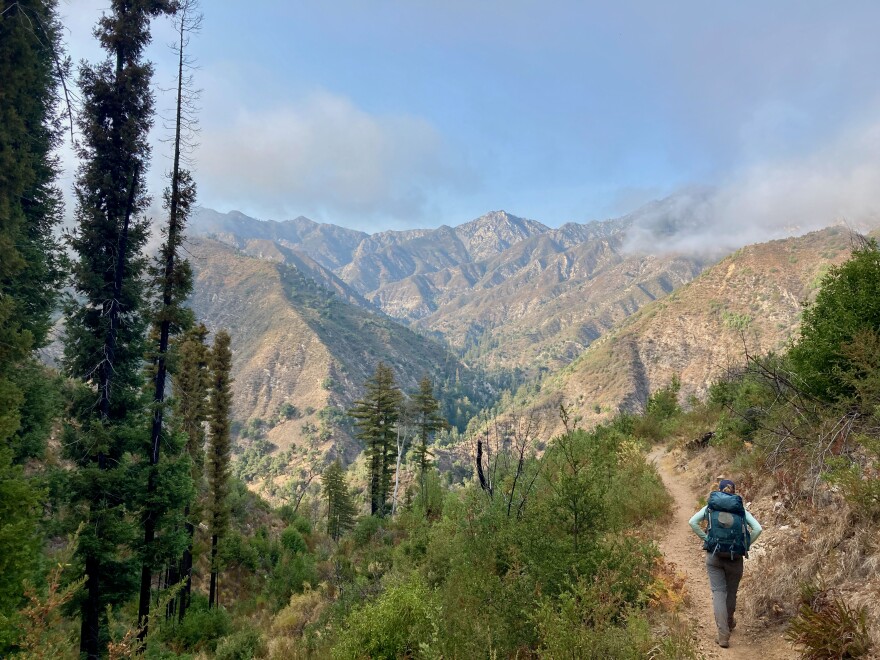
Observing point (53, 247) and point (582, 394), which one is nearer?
point (53, 247)

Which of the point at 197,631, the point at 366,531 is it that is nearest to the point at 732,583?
the point at 197,631

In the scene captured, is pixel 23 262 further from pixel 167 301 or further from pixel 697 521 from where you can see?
pixel 697 521

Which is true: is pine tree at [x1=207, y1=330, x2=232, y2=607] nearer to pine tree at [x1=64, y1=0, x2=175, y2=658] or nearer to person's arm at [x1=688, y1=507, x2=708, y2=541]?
pine tree at [x1=64, y1=0, x2=175, y2=658]

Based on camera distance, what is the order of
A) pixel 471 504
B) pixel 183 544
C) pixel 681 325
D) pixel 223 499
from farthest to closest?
pixel 681 325 → pixel 223 499 → pixel 183 544 → pixel 471 504

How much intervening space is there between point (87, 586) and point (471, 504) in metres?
9.81

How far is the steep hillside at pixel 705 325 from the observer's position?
370 ft

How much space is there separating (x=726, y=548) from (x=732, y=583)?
18.4 inches

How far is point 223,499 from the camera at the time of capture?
2077 centimetres

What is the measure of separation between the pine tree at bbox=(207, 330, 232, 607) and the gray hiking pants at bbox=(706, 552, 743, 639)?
20728 millimetres

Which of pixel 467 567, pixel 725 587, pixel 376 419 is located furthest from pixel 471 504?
pixel 376 419

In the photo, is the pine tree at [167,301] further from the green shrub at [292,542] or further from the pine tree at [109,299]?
the green shrub at [292,542]

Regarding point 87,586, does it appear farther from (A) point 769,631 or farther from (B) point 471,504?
(A) point 769,631

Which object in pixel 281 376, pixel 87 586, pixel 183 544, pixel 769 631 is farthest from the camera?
pixel 281 376

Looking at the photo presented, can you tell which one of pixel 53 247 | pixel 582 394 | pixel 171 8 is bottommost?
pixel 582 394
